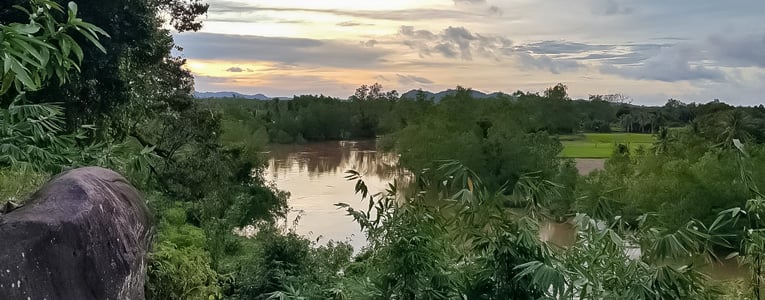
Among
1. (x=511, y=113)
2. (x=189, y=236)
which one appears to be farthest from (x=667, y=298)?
(x=511, y=113)

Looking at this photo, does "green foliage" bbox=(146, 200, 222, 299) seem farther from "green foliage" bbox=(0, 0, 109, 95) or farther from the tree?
the tree

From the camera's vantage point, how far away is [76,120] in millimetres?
6664

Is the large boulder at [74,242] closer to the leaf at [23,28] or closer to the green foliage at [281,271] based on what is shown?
the leaf at [23,28]

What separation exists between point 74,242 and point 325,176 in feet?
63.4

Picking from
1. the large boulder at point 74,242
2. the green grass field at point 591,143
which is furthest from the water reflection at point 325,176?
the large boulder at point 74,242

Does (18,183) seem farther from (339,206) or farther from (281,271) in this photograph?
(281,271)

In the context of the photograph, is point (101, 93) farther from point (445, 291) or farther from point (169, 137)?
point (445, 291)

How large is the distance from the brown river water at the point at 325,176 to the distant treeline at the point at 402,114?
84 cm

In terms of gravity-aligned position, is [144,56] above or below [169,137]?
above

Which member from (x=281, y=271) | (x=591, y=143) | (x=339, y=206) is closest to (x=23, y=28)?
(x=339, y=206)

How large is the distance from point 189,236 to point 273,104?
25140 millimetres

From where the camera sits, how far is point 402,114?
84.1ft

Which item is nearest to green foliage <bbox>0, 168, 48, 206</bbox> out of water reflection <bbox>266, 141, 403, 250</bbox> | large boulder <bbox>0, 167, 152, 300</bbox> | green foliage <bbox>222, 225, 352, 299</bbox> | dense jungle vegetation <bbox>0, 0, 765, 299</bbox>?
dense jungle vegetation <bbox>0, 0, 765, 299</bbox>

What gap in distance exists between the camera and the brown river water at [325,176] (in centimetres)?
1336
